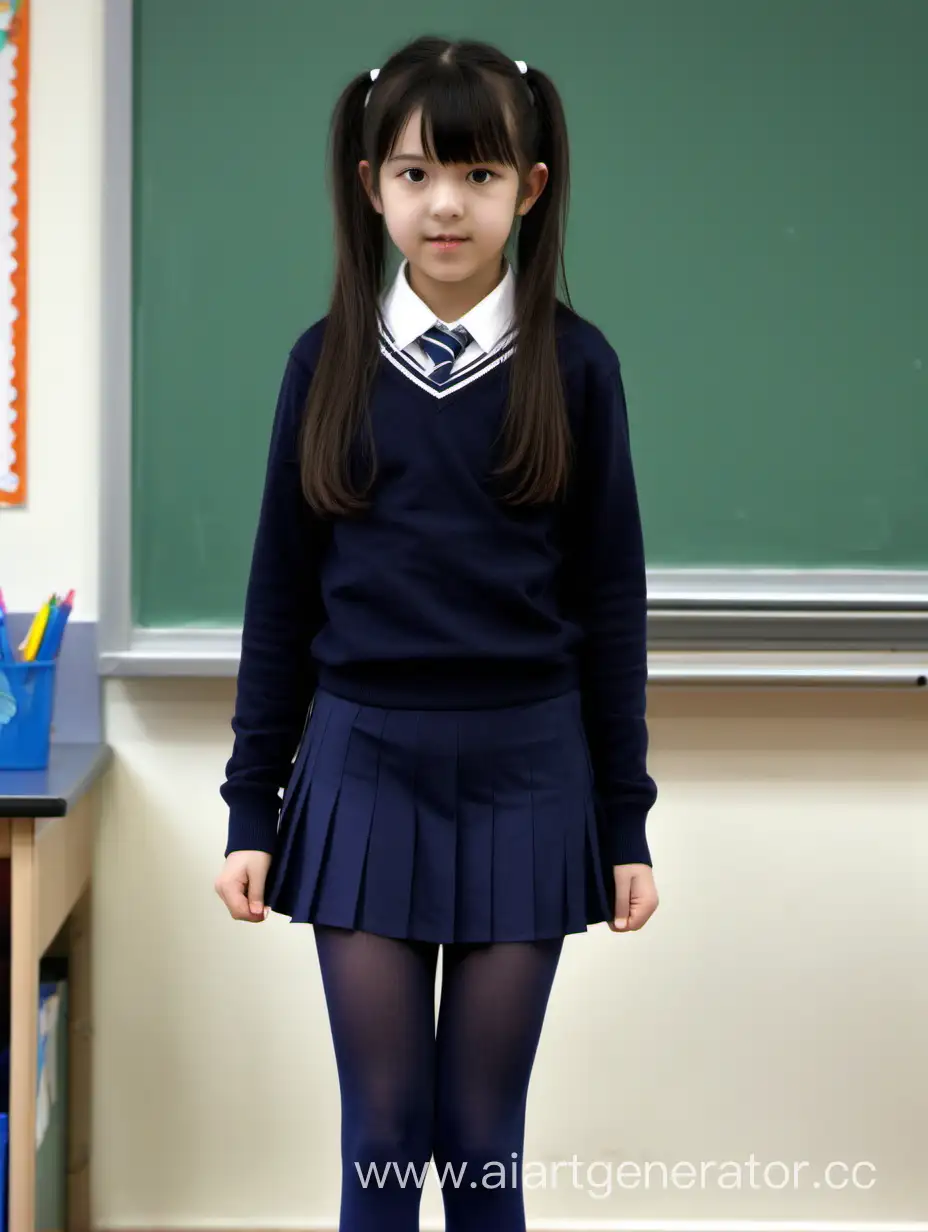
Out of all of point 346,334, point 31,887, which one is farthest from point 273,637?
point 31,887

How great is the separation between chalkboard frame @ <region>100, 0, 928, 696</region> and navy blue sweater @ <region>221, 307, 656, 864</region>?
1.94 ft

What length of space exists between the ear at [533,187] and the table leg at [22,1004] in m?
0.84

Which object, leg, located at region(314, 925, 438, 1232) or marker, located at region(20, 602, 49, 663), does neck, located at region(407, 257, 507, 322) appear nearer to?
leg, located at region(314, 925, 438, 1232)

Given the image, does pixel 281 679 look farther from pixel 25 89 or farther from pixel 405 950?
pixel 25 89

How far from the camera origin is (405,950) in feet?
3.80

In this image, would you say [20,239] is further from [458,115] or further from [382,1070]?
[382,1070]

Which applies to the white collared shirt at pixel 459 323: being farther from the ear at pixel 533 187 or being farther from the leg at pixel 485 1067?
the leg at pixel 485 1067

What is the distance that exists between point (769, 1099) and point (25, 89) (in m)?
1.70

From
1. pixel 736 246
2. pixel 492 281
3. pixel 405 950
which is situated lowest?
pixel 405 950

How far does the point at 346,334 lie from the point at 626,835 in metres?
0.50

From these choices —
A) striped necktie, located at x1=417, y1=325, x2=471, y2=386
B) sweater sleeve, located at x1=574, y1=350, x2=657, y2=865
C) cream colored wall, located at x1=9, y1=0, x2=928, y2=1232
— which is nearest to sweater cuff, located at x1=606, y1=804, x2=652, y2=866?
sweater sleeve, located at x1=574, y1=350, x2=657, y2=865

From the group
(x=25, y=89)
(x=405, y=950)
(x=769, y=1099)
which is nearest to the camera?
(x=405, y=950)

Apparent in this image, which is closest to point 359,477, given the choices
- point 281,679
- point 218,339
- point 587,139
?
point 281,679

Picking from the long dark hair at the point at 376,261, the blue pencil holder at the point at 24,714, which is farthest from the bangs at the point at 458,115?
the blue pencil holder at the point at 24,714
